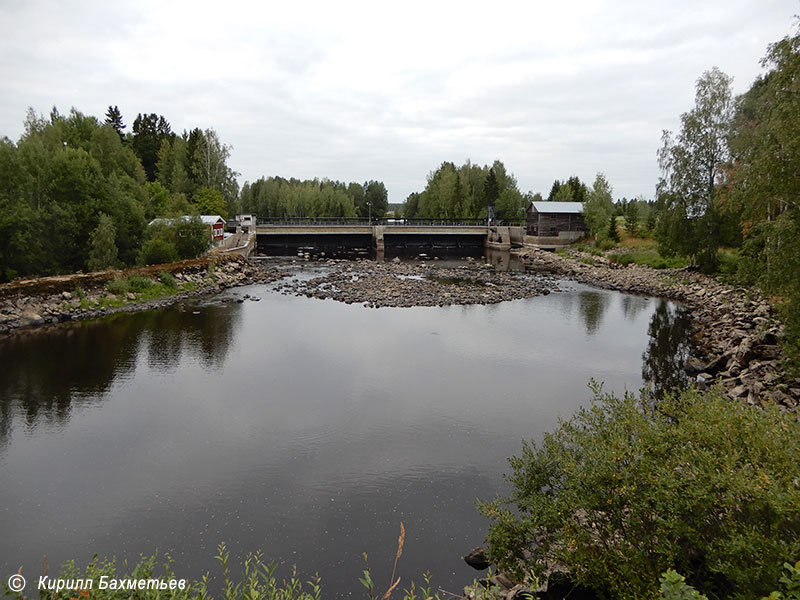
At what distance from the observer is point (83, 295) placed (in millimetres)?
34406

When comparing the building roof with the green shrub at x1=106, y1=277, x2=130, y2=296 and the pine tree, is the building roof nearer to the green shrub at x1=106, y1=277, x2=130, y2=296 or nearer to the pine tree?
the pine tree

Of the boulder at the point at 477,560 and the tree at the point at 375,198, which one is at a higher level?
the tree at the point at 375,198

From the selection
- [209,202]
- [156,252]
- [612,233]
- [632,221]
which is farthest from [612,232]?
[209,202]

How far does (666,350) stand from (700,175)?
22386 millimetres

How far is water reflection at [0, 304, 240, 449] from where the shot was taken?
19547 millimetres

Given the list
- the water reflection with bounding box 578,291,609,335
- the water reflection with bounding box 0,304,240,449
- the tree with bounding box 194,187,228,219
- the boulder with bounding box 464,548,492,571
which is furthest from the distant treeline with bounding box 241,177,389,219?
the boulder with bounding box 464,548,492,571

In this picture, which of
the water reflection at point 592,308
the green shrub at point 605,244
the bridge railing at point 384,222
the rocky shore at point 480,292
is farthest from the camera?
the bridge railing at point 384,222

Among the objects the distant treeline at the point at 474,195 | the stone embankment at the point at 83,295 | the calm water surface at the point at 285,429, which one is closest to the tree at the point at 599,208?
the distant treeline at the point at 474,195

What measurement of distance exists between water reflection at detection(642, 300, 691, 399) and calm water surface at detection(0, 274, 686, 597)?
200 mm

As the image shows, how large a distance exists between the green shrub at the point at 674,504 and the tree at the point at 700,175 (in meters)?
38.1

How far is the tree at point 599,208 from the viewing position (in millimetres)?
69812

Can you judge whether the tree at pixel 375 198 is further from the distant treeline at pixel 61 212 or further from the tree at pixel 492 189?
the distant treeline at pixel 61 212

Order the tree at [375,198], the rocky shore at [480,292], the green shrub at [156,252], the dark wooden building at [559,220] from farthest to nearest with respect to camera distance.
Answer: the tree at [375,198] < the dark wooden building at [559,220] < the green shrub at [156,252] < the rocky shore at [480,292]

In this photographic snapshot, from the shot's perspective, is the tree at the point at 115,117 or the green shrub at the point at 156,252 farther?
the tree at the point at 115,117
